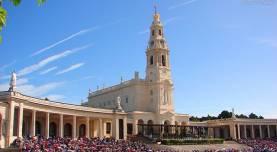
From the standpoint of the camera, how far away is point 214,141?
62.2 m

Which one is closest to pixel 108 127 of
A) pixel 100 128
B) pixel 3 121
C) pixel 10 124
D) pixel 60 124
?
pixel 100 128

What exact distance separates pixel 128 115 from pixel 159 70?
436 inches

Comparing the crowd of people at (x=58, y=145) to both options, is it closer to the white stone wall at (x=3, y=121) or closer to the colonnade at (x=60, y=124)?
the white stone wall at (x=3, y=121)

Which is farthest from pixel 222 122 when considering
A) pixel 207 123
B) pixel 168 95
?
pixel 168 95

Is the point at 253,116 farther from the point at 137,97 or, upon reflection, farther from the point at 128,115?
the point at 128,115

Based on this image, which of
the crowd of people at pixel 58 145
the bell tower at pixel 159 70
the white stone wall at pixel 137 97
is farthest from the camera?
the white stone wall at pixel 137 97

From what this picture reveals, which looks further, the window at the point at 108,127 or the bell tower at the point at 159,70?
the bell tower at the point at 159,70

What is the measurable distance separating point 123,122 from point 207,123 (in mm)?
32321

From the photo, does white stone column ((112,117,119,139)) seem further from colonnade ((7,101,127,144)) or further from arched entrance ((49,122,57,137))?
arched entrance ((49,122,57,137))

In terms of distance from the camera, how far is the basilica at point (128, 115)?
40344 millimetres

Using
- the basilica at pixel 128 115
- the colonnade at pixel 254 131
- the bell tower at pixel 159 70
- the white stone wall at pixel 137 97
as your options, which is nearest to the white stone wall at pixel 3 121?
the basilica at pixel 128 115

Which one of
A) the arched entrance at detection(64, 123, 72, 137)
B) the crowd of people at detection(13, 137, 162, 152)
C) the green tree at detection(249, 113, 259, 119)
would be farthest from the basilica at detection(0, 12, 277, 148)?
the green tree at detection(249, 113, 259, 119)

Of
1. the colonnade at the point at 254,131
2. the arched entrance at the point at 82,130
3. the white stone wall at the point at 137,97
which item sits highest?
the white stone wall at the point at 137,97

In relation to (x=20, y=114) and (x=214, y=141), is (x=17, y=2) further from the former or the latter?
(x=214, y=141)
